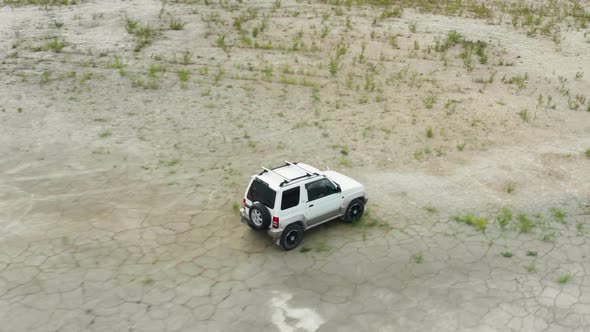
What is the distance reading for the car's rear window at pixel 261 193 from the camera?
38.6 feet

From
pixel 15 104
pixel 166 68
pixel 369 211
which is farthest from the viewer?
pixel 166 68

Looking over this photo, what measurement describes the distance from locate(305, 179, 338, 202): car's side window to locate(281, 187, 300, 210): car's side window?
12.5 inches

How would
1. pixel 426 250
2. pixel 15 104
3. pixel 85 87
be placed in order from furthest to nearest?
1. pixel 85 87
2. pixel 15 104
3. pixel 426 250

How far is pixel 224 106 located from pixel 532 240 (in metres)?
11.1

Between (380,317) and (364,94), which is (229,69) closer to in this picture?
(364,94)

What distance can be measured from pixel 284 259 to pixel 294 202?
1.28m

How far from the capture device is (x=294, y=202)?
39.0 feet

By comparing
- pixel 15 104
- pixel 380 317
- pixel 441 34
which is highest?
pixel 441 34

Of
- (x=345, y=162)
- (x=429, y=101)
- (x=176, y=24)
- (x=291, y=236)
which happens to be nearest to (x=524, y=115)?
(x=429, y=101)

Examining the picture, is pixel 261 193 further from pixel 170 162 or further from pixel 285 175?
Result: pixel 170 162

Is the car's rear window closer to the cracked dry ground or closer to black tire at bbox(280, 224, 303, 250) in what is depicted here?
black tire at bbox(280, 224, 303, 250)

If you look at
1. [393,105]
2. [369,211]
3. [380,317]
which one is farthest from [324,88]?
[380,317]

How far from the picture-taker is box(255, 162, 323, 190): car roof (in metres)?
11.8

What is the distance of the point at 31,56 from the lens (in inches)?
888
